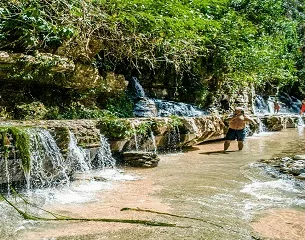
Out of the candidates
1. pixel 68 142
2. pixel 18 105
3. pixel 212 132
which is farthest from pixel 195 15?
pixel 68 142

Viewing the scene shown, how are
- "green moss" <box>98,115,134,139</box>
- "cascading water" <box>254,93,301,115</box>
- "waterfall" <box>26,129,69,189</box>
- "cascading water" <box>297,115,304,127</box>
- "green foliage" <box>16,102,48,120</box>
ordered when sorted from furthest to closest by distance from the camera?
"cascading water" <box>254,93,301,115</box>, "cascading water" <box>297,115,304,127</box>, "green foliage" <box>16,102,48,120</box>, "green moss" <box>98,115,134,139</box>, "waterfall" <box>26,129,69,189</box>

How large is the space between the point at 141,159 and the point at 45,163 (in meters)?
2.47

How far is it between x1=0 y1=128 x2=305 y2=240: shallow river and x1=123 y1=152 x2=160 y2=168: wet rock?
0.67ft

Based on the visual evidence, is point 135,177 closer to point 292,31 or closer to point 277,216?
point 277,216

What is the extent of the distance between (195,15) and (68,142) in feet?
24.2

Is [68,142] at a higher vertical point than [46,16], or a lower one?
lower

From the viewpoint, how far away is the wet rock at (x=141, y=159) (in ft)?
25.4

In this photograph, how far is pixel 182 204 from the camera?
4855 millimetres

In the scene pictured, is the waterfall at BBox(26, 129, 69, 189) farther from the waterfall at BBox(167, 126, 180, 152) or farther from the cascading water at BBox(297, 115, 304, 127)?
the cascading water at BBox(297, 115, 304, 127)

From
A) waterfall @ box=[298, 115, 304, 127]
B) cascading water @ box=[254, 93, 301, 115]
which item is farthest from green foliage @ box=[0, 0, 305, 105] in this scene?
waterfall @ box=[298, 115, 304, 127]

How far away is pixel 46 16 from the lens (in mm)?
8594

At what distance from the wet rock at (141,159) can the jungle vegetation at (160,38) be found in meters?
2.68

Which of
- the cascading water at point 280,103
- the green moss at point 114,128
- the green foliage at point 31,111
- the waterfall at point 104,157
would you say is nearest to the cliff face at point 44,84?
the green foliage at point 31,111

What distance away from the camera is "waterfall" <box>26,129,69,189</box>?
18.9ft
